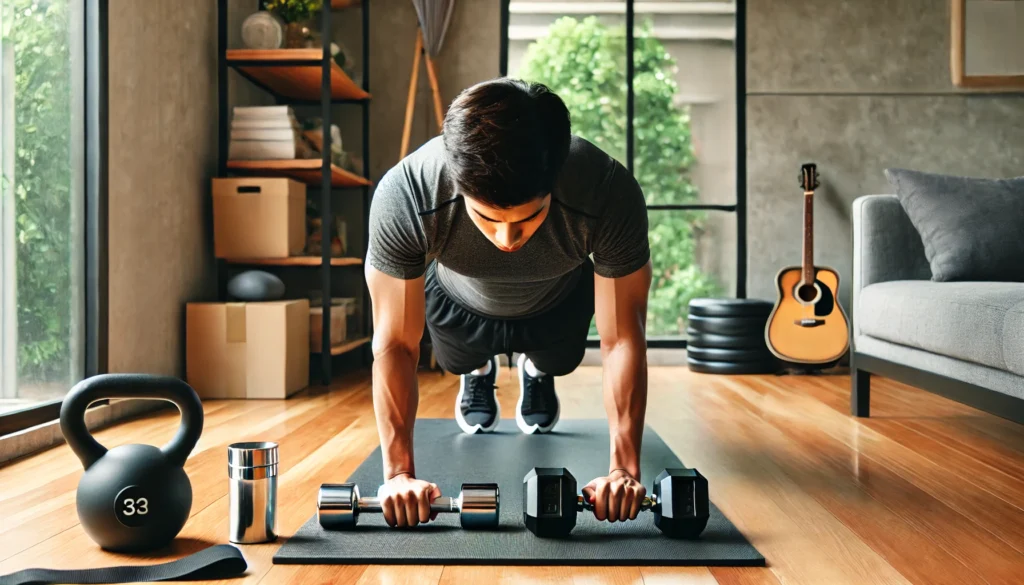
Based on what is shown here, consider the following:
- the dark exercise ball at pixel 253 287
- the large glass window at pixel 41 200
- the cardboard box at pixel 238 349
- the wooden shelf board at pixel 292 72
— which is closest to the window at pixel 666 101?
the wooden shelf board at pixel 292 72

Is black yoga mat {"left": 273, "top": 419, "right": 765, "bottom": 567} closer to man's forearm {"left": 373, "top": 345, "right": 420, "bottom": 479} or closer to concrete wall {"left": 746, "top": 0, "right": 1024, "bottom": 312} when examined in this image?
man's forearm {"left": 373, "top": 345, "right": 420, "bottom": 479}

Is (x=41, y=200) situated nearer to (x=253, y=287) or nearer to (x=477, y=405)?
(x=253, y=287)

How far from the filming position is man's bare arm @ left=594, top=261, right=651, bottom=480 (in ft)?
4.99

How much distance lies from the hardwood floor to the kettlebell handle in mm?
159

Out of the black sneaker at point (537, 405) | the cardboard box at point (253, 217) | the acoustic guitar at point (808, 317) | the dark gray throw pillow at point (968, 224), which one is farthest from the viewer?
the acoustic guitar at point (808, 317)

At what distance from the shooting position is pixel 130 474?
1288 millimetres

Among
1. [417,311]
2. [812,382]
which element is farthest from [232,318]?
[812,382]

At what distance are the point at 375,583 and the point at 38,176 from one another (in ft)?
5.34

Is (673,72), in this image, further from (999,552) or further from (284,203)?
(999,552)

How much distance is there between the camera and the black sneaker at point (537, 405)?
2.38 meters

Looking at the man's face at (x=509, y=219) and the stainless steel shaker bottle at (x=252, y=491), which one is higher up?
the man's face at (x=509, y=219)

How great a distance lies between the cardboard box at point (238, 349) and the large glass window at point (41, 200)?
629mm

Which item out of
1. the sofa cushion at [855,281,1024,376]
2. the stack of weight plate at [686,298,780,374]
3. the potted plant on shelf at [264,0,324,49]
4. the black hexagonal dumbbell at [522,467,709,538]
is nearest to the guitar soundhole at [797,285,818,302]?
the stack of weight plate at [686,298,780,374]

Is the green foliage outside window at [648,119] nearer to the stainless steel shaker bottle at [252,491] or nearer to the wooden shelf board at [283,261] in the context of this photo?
the wooden shelf board at [283,261]
